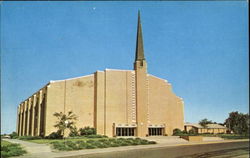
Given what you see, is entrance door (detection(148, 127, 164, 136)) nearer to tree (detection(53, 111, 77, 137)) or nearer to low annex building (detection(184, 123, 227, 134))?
tree (detection(53, 111, 77, 137))

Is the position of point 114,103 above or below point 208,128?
above

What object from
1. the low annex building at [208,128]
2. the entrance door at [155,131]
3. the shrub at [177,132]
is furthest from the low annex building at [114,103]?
the low annex building at [208,128]

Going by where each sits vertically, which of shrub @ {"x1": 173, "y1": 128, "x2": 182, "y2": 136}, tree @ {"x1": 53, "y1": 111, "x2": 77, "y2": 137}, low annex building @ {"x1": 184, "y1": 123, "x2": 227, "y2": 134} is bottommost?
low annex building @ {"x1": 184, "y1": 123, "x2": 227, "y2": 134}

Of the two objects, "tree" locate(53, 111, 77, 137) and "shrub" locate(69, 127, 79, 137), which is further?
"shrub" locate(69, 127, 79, 137)

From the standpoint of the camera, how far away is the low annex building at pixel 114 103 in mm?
37753

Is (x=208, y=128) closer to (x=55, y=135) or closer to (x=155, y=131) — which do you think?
(x=155, y=131)

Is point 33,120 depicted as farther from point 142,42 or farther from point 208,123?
point 208,123

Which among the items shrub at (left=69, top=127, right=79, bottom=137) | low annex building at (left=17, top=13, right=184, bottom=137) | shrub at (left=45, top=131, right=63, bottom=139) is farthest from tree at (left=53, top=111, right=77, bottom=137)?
low annex building at (left=17, top=13, right=184, bottom=137)

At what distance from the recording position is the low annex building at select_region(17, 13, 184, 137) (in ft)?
124

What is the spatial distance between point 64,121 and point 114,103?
8.81 metres

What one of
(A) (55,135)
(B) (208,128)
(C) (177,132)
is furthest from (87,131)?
(B) (208,128)

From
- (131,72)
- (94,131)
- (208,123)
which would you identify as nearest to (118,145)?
(94,131)

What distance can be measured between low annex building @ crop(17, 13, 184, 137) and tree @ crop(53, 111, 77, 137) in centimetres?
98

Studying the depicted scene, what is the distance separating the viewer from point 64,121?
3478cm
